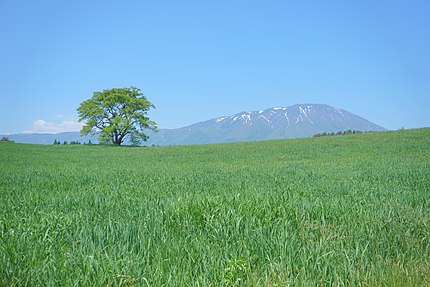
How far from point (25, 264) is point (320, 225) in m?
3.46

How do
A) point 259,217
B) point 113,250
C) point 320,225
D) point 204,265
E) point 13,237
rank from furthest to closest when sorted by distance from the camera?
point 259,217 < point 320,225 < point 13,237 < point 113,250 < point 204,265

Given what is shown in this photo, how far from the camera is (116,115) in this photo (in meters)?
72.4

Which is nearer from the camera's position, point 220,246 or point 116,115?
point 220,246

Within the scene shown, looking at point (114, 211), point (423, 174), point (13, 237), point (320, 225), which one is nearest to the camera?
point (13, 237)

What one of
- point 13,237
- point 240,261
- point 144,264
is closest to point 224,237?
point 240,261

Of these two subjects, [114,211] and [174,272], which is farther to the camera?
[114,211]

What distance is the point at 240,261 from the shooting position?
11.2 feet

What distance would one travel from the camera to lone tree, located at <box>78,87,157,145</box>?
230 ft

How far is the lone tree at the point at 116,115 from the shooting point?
7000cm

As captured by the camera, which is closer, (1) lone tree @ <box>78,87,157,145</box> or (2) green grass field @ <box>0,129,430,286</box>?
(2) green grass field @ <box>0,129,430,286</box>

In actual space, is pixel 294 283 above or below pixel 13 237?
below

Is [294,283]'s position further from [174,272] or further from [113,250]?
[113,250]

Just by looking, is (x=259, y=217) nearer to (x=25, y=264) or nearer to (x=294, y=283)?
(x=294, y=283)

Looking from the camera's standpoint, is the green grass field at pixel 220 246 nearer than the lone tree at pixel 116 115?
Yes
